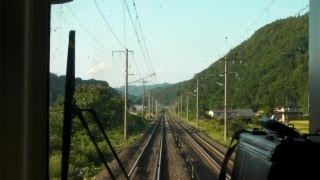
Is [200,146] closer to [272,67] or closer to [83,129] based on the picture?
[272,67]

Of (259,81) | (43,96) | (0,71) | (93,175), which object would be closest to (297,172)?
(43,96)

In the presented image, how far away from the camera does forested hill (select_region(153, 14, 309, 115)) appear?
2.17m

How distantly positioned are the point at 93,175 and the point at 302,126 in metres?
1.27

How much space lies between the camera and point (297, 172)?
1.21m

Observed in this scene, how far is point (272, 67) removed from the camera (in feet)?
7.70

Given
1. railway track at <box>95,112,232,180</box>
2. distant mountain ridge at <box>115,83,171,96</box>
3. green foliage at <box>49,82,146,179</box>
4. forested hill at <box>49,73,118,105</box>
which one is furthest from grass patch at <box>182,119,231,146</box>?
forested hill at <box>49,73,118,105</box>

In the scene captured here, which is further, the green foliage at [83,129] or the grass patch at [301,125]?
the grass patch at [301,125]

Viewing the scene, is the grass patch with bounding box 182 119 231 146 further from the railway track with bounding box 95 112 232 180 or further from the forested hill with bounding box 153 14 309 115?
the forested hill with bounding box 153 14 309 115

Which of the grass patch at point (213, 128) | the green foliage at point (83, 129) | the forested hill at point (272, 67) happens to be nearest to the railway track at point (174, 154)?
the grass patch at point (213, 128)

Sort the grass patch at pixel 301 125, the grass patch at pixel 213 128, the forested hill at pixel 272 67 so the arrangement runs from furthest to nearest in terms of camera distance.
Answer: the grass patch at pixel 213 128 → the forested hill at pixel 272 67 → the grass patch at pixel 301 125

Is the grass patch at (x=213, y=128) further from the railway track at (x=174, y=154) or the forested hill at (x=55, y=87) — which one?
the forested hill at (x=55, y=87)

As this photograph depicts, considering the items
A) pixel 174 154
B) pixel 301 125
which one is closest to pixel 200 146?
pixel 174 154

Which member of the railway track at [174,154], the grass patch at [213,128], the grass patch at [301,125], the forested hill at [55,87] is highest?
the forested hill at [55,87]

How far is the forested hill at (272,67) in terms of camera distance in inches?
85.6
